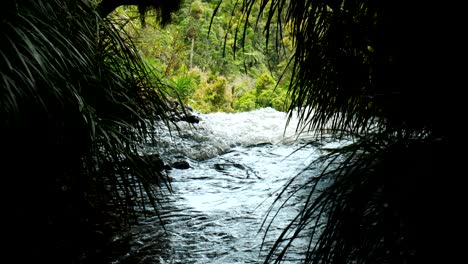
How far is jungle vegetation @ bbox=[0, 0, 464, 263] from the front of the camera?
1091mm

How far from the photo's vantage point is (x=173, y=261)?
232cm

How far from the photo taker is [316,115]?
2219 mm

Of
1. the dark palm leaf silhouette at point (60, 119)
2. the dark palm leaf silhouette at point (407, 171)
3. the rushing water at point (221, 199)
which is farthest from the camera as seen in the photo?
the rushing water at point (221, 199)

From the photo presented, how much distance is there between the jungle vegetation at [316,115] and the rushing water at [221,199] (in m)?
0.28

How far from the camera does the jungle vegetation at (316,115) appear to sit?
109cm

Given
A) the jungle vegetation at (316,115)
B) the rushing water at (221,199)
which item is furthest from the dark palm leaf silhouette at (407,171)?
the rushing water at (221,199)

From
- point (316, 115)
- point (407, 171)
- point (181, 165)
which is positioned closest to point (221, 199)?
point (181, 165)

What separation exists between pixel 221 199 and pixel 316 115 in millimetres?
1676

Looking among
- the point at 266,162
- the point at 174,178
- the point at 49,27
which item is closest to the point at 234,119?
the point at 266,162

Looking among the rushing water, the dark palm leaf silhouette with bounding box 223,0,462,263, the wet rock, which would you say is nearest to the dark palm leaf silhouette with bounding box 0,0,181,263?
the rushing water

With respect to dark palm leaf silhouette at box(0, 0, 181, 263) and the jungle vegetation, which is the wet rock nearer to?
the jungle vegetation

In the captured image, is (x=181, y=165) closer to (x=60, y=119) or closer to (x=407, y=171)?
(x=60, y=119)

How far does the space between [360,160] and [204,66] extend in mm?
17785

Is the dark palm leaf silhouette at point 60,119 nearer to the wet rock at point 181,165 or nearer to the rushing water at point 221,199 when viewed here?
the rushing water at point 221,199
